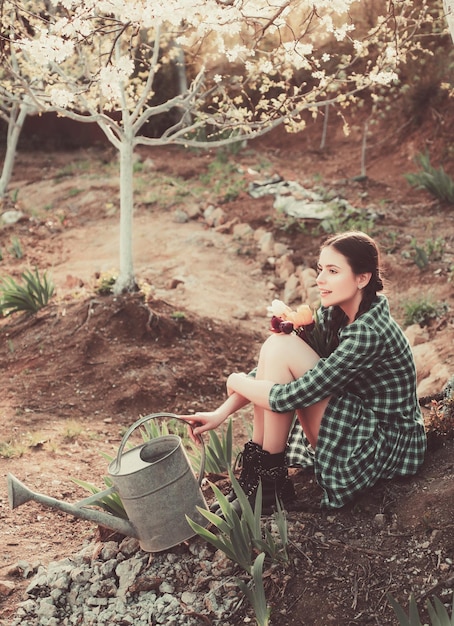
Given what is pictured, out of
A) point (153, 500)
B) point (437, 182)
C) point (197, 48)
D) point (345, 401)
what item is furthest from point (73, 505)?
point (437, 182)

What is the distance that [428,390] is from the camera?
4137mm

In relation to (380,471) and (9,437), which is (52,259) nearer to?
(9,437)

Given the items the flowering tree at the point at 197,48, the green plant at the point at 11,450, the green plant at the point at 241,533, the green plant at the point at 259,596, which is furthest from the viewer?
the green plant at the point at 11,450

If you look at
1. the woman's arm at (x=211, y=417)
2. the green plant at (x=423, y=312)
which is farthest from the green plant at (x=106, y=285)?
the woman's arm at (x=211, y=417)

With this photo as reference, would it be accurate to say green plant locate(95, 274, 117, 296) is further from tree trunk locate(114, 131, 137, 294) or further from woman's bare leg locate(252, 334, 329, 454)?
woman's bare leg locate(252, 334, 329, 454)

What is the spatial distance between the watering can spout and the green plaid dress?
2.28 ft

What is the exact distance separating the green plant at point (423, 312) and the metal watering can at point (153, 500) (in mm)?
3156

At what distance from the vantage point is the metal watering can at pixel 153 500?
2459 mm

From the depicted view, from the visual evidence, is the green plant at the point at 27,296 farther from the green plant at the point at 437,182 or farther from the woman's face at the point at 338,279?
the green plant at the point at 437,182

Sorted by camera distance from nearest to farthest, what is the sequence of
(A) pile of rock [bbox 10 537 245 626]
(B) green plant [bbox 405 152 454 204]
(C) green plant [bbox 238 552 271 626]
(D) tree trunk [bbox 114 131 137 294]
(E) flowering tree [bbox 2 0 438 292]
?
(C) green plant [bbox 238 552 271 626], (A) pile of rock [bbox 10 537 245 626], (E) flowering tree [bbox 2 0 438 292], (D) tree trunk [bbox 114 131 137 294], (B) green plant [bbox 405 152 454 204]

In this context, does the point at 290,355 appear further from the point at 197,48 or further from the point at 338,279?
the point at 197,48

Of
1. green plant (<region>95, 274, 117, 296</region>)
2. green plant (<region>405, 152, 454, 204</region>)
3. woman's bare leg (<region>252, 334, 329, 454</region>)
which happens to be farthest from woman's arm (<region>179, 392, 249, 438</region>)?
green plant (<region>405, 152, 454, 204</region>)

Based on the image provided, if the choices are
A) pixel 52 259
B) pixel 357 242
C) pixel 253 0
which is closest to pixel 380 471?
pixel 357 242

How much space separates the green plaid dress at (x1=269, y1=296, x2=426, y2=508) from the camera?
8.23 ft
